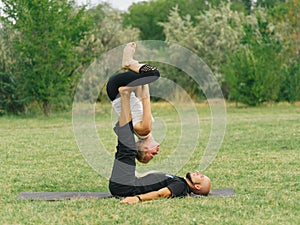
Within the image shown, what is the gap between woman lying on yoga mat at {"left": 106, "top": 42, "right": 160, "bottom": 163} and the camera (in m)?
6.40

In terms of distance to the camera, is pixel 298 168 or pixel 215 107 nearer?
pixel 298 168

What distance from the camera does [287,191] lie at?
277 inches

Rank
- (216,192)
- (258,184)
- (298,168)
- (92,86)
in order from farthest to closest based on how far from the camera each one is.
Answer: (92,86) < (298,168) < (258,184) < (216,192)

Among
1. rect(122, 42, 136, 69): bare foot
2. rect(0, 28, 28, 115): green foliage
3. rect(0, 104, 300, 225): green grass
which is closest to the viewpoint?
rect(0, 104, 300, 225): green grass

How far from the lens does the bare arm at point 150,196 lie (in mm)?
6207

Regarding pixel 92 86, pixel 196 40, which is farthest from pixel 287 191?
pixel 196 40

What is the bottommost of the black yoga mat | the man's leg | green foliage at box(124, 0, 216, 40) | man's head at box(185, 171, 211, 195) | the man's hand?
the black yoga mat

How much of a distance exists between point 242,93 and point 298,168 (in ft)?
57.0

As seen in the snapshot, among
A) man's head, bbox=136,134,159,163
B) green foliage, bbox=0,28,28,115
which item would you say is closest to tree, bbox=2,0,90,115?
green foliage, bbox=0,28,28,115

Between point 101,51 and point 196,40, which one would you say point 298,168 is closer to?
point 101,51

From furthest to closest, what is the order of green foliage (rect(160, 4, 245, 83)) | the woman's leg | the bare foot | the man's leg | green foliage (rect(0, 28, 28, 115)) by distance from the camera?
green foliage (rect(160, 4, 245, 83)) → green foliage (rect(0, 28, 28, 115)) → the man's leg → the bare foot → the woman's leg

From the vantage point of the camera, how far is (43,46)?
21.9 metres

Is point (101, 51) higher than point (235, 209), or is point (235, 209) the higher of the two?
point (101, 51)

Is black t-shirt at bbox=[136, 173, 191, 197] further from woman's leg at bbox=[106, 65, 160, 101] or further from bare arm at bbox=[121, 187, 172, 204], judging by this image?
woman's leg at bbox=[106, 65, 160, 101]
